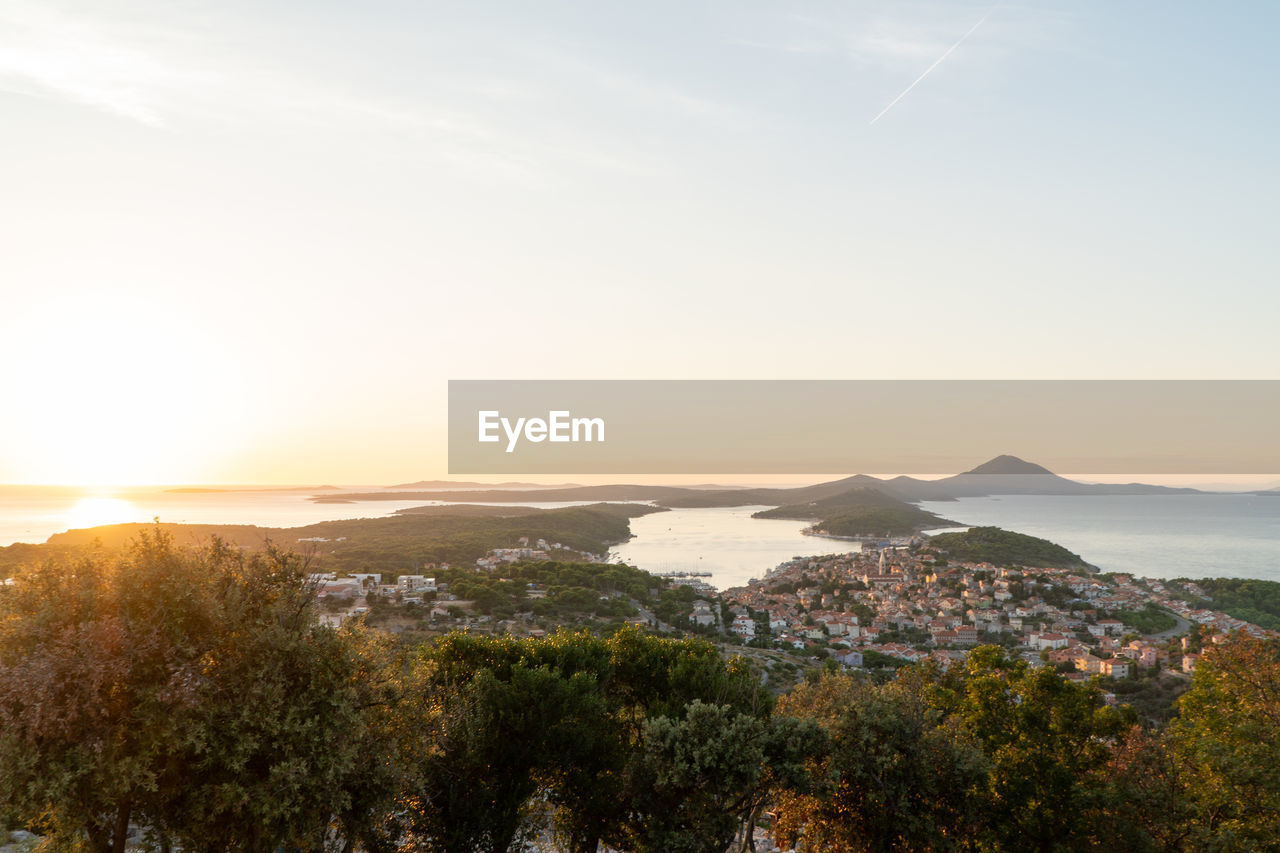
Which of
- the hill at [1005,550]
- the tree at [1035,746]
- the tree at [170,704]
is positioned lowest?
the hill at [1005,550]

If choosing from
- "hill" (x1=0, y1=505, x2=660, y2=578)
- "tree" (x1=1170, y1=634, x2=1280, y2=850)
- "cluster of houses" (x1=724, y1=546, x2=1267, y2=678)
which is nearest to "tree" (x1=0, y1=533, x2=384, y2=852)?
"tree" (x1=1170, y1=634, x2=1280, y2=850)

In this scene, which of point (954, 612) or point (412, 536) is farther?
point (412, 536)

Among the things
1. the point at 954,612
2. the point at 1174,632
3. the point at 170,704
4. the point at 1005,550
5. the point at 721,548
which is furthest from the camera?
the point at 721,548

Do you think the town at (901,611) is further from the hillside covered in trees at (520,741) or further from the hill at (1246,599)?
the hillside covered in trees at (520,741)

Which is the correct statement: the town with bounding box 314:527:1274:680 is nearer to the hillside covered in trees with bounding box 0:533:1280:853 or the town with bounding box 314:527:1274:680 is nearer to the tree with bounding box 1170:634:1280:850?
the hillside covered in trees with bounding box 0:533:1280:853

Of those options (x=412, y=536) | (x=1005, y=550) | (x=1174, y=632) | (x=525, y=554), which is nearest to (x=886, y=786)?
(x=1174, y=632)

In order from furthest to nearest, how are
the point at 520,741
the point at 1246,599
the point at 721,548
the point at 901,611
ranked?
the point at 721,548 < the point at 1246,599 < the point at 901,611 < the point at 520,741

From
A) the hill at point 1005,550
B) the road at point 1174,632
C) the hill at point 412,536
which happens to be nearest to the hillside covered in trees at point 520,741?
the hill at point 412,536

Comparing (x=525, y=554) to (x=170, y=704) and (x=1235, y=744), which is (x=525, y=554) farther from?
(x=170, y=704)

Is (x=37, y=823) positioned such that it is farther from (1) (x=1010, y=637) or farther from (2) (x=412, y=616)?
(1) (x=1010, y=637)
